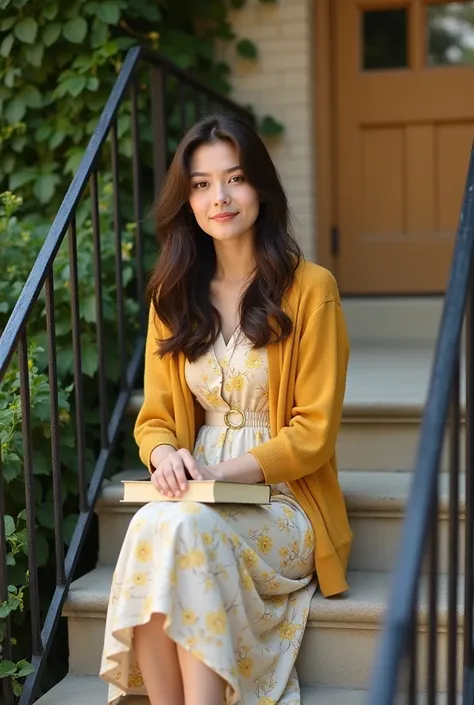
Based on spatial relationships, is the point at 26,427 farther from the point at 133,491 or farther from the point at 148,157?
the point at 148,157

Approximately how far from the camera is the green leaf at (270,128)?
14.3 ft

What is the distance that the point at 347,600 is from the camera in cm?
252

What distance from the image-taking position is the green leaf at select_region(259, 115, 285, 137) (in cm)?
436

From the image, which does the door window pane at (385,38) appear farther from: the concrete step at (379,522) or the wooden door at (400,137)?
the concrete step at (379,522)

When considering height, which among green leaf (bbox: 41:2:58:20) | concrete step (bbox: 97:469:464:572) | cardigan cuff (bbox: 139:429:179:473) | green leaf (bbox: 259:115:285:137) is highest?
green leaf (bbox: 41:2:58:20)

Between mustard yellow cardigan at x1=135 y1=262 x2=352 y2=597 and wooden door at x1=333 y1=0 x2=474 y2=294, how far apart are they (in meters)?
1.99

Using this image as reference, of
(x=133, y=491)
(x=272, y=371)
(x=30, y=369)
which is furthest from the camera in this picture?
(x=30, y=369)

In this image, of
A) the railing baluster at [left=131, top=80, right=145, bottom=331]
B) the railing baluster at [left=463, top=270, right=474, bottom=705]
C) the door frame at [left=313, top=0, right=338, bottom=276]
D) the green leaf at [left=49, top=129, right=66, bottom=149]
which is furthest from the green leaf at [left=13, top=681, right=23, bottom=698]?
the door frame at [left=313, top=0, right=338, bottom=276]

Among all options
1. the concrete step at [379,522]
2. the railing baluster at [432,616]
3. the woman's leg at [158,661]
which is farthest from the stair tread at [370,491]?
the railing baluster at [432,616]

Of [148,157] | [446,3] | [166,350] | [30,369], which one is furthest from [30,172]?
[446,3]

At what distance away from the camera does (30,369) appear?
296 centimetres

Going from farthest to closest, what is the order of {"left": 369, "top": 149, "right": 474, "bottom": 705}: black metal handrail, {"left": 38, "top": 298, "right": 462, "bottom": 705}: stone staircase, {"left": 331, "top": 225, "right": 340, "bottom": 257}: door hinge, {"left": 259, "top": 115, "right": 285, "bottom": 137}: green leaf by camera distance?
1. {"left": 331, "top": 225, "right": 340, "bottom": 257}: door hinge
2. {"left": 259, "top": 115, "right": 285, "bottom": 137}: green leaf
3. {"left": 38, "top": 298, "right": 462, "bottom": 705}: stone staircase
4. {"left": 369, "top": 149, "right": 474, "bottom": 705}: black metal handrail

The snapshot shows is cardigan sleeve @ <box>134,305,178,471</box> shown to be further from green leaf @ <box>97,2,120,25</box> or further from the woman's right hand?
green leaf @ <box>97,2,120,25</box>

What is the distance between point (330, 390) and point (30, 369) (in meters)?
0.90
